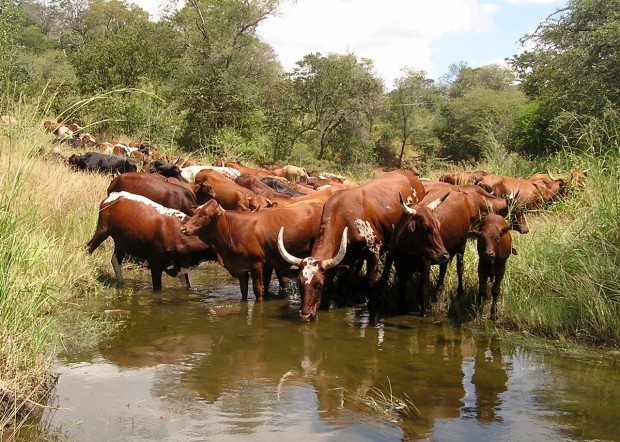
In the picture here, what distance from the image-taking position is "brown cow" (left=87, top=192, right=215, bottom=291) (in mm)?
9773

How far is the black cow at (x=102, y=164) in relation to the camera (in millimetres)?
16531

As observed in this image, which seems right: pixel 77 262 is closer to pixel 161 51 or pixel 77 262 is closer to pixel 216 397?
pixel 216 397

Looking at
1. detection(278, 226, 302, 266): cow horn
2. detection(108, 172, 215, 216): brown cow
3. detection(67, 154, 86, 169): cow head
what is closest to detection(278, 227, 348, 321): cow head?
detection(278, 226, 302, 266): cow horn

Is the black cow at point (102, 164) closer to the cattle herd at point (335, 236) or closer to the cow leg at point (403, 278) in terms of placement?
the cattle herd at point (335, 236)

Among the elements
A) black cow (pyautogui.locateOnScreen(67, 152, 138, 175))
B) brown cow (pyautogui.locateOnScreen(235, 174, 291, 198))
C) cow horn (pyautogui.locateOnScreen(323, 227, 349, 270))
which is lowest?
cow horn (pyautogui.locateOnScreen(323, 227, 349, 270))

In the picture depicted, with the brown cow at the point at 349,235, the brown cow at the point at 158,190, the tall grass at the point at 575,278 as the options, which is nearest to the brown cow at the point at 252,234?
the brown cow at the point at 349,235

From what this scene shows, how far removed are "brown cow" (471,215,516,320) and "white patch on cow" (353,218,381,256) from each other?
4.35 ft

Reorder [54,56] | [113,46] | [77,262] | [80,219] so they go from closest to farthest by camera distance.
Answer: [77,262] < [80,219] < [113,46] < [54,56]

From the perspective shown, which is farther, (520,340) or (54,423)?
(520,340)

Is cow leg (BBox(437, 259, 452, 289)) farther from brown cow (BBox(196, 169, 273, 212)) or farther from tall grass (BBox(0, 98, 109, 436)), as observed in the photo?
tall grass (BBox(0, 98, 109, 436))

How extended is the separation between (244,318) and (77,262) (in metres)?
2.70

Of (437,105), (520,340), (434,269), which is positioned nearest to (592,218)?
(520,340)

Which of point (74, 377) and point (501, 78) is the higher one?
point (501, 78)

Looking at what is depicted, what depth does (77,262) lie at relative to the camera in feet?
31.4
